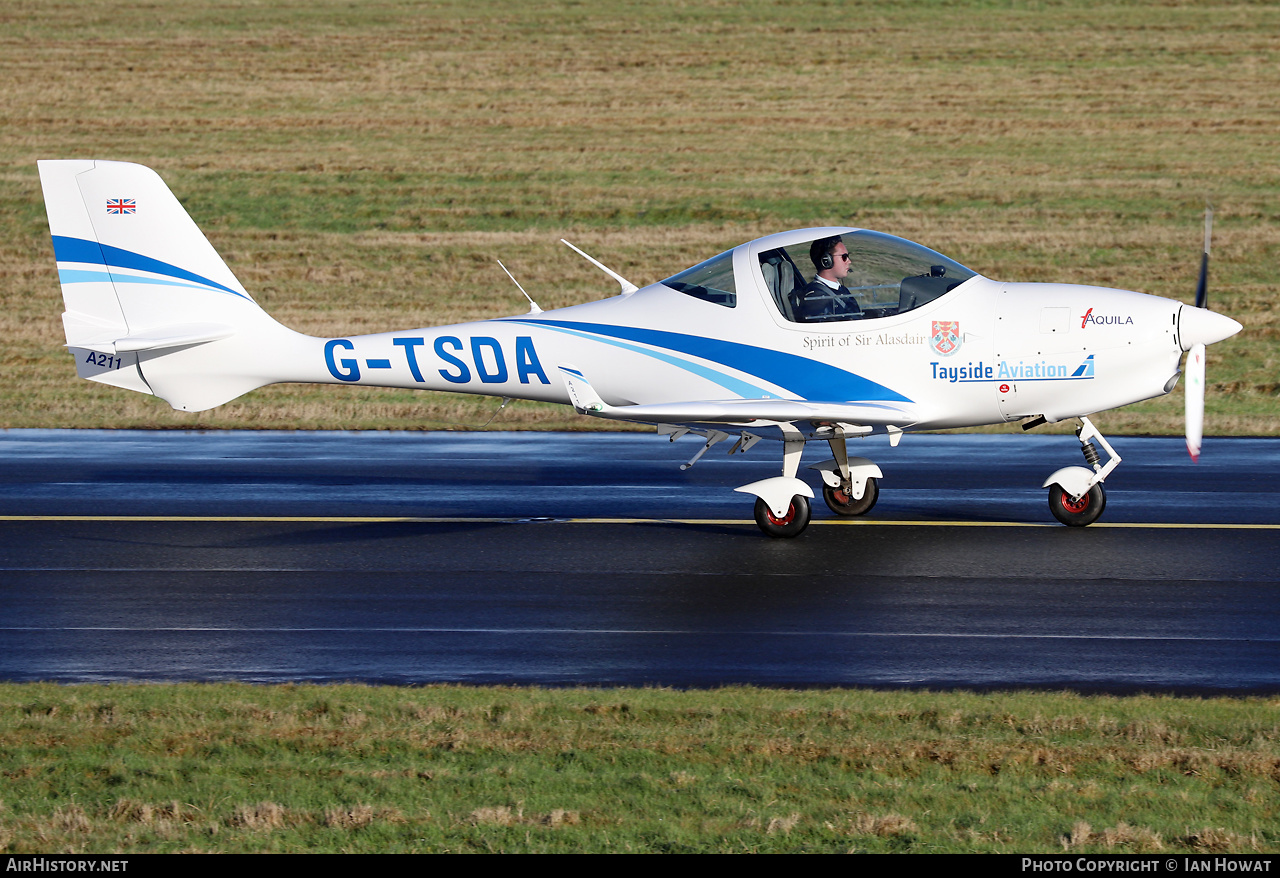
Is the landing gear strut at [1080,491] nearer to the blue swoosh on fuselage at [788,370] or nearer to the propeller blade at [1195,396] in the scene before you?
the propeller blade at [1195,396]

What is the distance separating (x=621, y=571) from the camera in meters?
11.6

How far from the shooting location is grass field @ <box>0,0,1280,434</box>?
28812 millimetres

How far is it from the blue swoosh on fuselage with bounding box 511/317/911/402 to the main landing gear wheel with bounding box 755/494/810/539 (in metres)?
0.87

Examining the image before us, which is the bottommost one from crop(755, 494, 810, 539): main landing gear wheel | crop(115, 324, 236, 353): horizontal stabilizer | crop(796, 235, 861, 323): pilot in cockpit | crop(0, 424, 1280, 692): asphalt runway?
crop(0, 424, 1280, 692): asphalt runway

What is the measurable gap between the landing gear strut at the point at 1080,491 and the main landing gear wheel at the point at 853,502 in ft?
4.85

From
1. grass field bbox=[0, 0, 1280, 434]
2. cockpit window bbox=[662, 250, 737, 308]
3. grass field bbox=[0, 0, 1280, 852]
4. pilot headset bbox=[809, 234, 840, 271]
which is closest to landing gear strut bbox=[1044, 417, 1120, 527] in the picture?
pilot headset bbox=[809, 234, 840, 271]

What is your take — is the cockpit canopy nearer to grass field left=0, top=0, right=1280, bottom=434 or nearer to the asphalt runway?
the asphalt runway

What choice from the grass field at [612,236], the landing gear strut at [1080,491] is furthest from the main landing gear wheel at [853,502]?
the grass field at [612,236]

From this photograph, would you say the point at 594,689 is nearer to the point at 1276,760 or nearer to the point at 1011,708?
the point at 1011,708

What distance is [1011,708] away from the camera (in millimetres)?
8117

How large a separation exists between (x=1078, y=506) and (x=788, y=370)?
2621 mm

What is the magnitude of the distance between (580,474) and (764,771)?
856cm

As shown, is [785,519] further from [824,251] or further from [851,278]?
[824,251]

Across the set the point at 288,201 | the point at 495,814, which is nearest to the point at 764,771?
the point at 495,814
